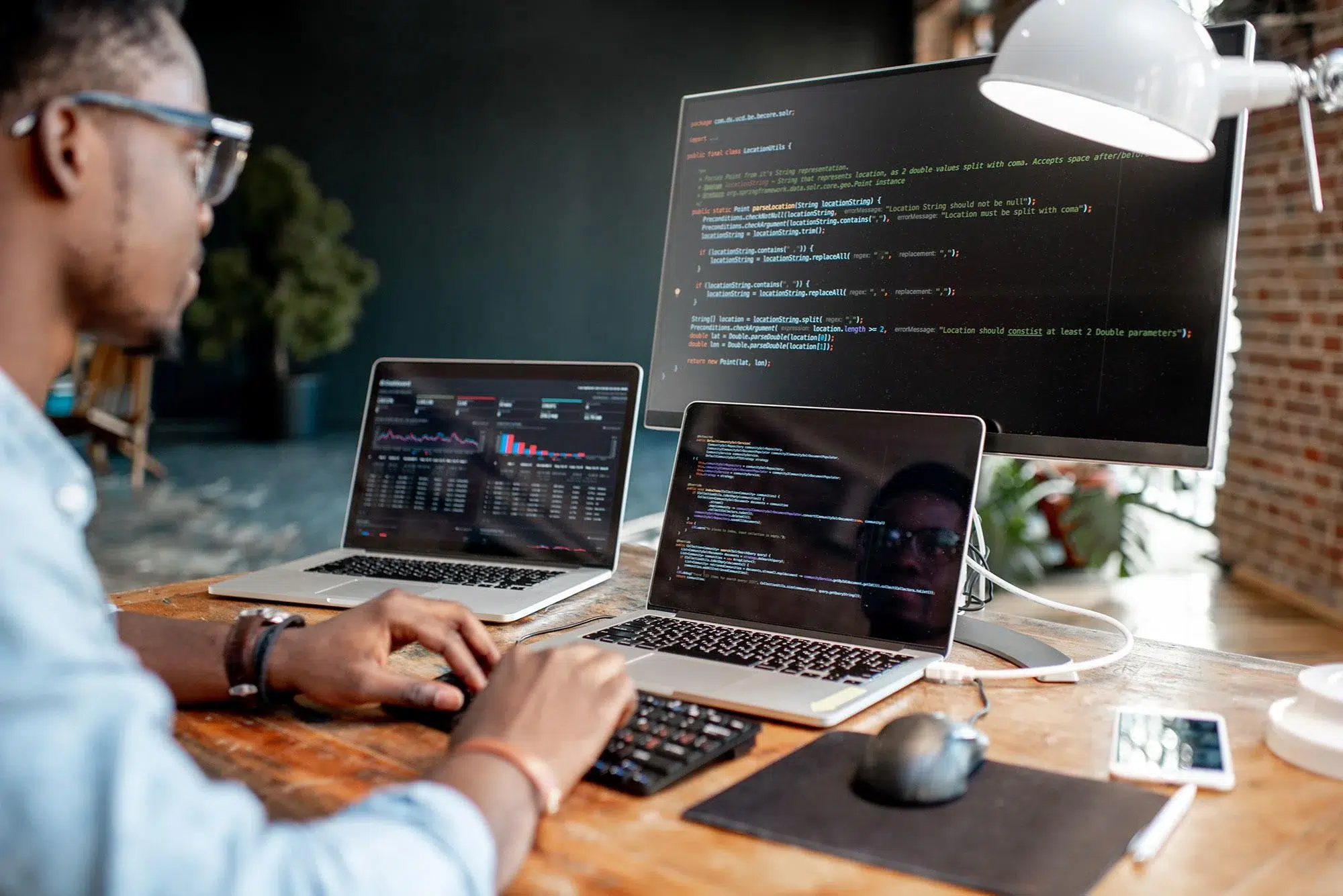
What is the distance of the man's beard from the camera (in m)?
0.75

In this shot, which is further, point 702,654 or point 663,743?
point 702,654

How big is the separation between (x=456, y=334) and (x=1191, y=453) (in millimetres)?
7858

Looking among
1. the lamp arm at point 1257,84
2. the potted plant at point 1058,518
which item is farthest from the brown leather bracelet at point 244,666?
the potted plant at point 1058,518

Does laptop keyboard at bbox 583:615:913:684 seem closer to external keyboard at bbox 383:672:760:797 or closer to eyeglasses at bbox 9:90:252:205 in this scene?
external keyboard at bbox 383:672:760:797

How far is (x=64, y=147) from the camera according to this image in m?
0.64

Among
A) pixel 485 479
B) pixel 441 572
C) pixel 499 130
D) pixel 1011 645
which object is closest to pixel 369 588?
pixel 441 572

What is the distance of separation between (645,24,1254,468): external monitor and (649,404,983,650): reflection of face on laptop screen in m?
0.10

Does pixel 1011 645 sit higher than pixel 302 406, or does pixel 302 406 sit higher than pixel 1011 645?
pixel 302 406

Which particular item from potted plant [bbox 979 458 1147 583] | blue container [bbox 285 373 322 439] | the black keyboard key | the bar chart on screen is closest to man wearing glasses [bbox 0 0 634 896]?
the black keyboard key

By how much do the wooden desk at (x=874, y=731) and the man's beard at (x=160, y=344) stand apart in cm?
32

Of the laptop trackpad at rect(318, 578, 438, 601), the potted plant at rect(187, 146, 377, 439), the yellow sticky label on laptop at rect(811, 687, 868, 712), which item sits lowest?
the laptop trackpad at rect(318, 578, 438, 601)

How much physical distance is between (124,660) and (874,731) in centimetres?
57

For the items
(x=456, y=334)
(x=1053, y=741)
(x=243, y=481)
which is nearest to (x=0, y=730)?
(x=1053, y=741)

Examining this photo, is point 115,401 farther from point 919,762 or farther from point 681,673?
point 919,762
